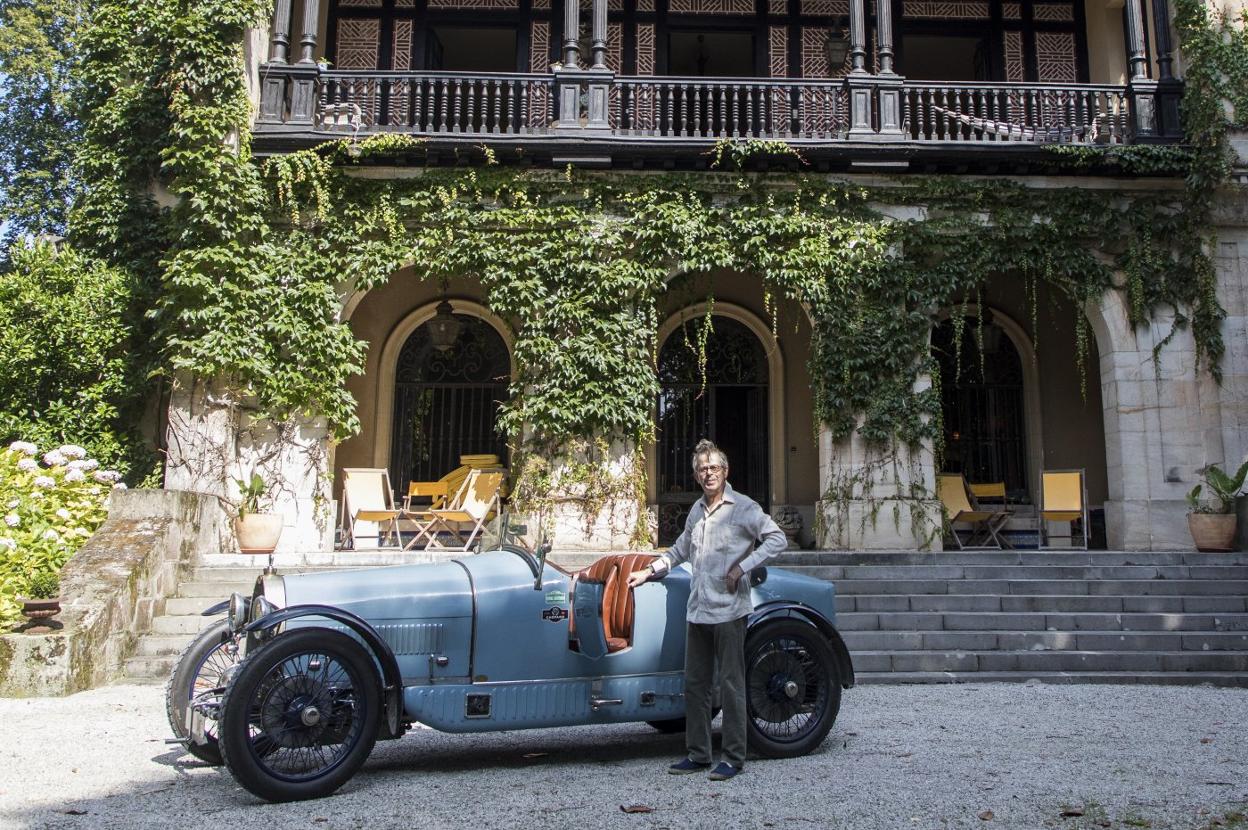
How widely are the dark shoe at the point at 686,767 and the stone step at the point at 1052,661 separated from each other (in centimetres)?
357

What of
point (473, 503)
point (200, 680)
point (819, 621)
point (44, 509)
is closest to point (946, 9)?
point (473, 503)

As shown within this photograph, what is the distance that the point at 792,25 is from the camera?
14391mm

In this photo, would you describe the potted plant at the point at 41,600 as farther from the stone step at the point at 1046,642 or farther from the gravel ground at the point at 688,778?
the stone step at the point at 1046,642

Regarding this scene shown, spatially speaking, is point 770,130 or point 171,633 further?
point 770,130

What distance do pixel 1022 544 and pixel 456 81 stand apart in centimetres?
964

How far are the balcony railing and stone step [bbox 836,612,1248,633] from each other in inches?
236

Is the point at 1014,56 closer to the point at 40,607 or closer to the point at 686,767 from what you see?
the point at 686,767

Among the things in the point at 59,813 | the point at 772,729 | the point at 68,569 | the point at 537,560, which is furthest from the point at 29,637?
the point at 772,729

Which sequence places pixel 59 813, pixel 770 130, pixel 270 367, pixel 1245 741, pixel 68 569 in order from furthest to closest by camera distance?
1. pixel 770 130
2. pixel 270 367
3. pixel 68 569
4. pixel 1245 741
5. pixel 59 813

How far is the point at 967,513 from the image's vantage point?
12.4 metres

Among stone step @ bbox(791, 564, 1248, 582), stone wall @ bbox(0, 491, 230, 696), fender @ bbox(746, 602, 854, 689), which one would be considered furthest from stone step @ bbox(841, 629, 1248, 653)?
stone wall @ bbox(0, 491, 230, 696)

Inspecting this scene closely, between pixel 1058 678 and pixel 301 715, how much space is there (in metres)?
6.07

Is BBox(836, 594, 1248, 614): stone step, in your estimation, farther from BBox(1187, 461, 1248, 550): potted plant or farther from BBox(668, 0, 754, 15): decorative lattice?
BBox(668, 0, 754, 15): decorative lattice

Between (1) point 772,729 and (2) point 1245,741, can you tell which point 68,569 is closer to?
(1) point 772,729
